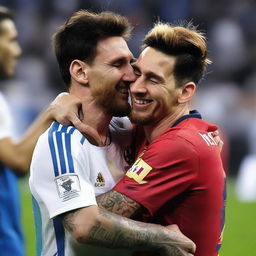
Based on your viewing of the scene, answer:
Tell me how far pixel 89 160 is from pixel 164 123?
→ 0.52m

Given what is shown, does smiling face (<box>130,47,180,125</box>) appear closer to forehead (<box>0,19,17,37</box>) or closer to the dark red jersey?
the dark red jersey

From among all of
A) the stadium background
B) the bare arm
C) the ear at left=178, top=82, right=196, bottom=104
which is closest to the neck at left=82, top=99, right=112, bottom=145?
the ear at left=178, top=82, right=196, bottom=104

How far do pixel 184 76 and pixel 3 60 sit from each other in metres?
2.37

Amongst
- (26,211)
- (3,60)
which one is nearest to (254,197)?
(26,211)

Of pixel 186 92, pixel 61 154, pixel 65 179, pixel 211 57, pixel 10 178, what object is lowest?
pixel 211 57

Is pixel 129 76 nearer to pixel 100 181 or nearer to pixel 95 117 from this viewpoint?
pixel 95 117

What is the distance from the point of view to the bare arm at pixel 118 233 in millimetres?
4176

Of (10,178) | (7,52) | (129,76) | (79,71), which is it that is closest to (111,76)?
(129,76)

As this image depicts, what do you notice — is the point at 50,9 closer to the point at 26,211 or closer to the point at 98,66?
the point at 26,211

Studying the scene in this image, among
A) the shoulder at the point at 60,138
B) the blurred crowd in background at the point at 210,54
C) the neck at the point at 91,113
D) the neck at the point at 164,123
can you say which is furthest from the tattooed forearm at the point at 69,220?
the blurred crowd in background at the point at 210,54

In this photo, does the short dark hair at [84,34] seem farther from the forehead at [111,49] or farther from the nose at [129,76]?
the nose at [129,76]

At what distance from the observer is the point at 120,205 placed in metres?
4.29

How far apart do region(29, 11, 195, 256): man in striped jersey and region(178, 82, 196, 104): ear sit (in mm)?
306

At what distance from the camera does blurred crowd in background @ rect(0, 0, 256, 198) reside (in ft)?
52.3
